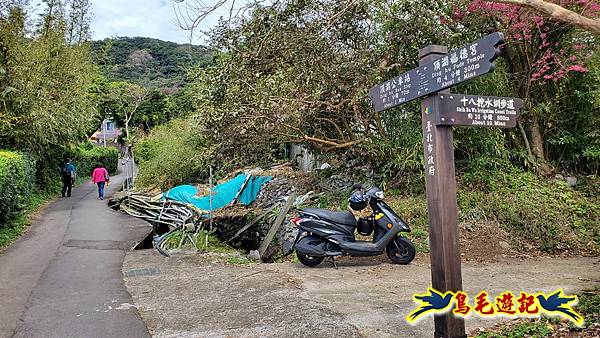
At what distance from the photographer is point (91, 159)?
25.2 m

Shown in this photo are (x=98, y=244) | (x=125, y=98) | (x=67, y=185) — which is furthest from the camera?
(x=125, y=98)


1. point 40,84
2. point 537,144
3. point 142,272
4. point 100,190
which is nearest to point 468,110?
point 142,272

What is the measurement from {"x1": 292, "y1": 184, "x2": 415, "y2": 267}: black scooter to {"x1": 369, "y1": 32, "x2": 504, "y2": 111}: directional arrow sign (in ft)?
9.29

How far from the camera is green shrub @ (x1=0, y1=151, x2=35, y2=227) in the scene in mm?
9109

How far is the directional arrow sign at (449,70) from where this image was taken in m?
3.07

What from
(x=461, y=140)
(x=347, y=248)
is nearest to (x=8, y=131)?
(x=347, y=248)

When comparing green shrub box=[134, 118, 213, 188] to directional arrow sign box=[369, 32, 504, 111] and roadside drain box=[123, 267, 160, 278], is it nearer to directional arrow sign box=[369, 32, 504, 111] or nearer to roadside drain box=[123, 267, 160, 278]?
roadside drain box=[123, 267, 160, 278]

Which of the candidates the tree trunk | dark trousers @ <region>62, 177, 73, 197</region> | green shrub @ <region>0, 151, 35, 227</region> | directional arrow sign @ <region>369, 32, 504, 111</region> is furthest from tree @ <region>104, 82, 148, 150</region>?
directional arrow sign @ <region>369, 32, 504, 111</region>

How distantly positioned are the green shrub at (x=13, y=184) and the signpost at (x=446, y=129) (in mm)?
8848

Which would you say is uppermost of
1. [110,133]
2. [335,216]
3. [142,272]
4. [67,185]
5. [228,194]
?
[110,133]

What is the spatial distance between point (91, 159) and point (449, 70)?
84.0 feet

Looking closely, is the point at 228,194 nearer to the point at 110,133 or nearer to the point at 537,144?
the point at 537,144

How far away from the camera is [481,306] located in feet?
10.8

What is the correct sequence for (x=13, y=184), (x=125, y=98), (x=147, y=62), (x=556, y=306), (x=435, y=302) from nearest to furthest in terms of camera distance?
(x=556, y=306)
(x=435, y=302)
(x=13, y=184)
(x=125, y=98)
(x=147, y=62)
